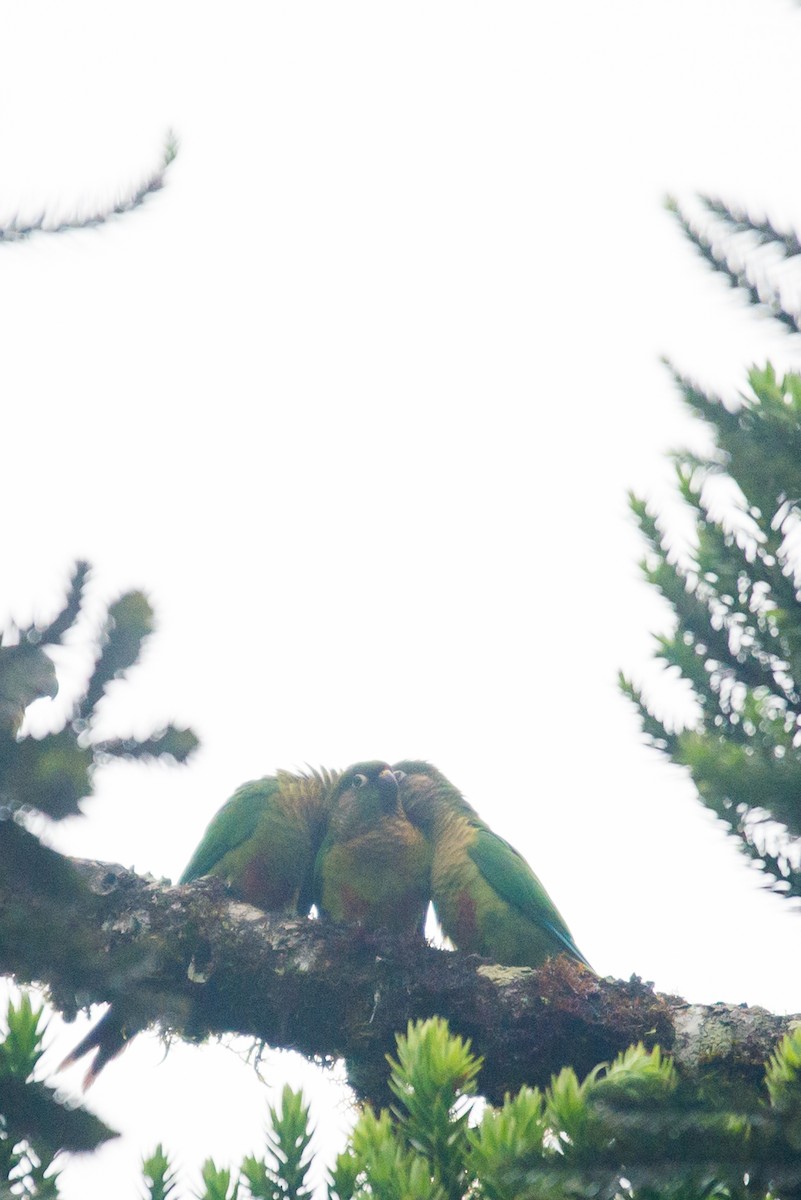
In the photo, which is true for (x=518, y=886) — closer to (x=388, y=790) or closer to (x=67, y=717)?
(x=388, y=790)

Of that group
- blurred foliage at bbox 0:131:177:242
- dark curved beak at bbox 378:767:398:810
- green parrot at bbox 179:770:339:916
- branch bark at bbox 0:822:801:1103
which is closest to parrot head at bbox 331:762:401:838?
dark curved beak at bbox 378:767:398:810

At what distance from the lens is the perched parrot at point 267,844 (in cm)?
612

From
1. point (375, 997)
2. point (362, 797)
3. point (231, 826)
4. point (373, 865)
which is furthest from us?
point (362, 797)

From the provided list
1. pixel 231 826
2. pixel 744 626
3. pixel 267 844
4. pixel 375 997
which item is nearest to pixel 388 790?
pixel 267 844

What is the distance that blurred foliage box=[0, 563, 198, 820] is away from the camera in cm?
128

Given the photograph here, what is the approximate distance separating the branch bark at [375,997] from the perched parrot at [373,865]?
812mm

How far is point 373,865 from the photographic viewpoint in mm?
6168

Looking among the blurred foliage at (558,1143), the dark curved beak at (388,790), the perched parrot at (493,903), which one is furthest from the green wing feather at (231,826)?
the blurred foliage at (558,1143)

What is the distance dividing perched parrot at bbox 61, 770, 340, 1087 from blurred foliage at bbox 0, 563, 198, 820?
4676 mm

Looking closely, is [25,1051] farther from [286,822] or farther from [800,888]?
[286,822]

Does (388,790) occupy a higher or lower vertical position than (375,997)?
higher

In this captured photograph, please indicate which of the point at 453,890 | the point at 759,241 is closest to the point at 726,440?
the point at 759,241

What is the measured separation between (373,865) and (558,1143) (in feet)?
11.0

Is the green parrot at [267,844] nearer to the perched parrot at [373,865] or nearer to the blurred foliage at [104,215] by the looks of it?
the perched parrot at [373,865]
